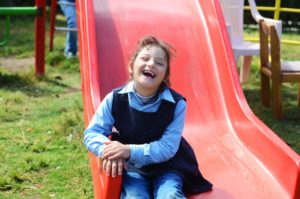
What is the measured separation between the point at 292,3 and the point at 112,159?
10977 mm

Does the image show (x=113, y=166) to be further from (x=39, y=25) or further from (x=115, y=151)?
(x=39, y=25)

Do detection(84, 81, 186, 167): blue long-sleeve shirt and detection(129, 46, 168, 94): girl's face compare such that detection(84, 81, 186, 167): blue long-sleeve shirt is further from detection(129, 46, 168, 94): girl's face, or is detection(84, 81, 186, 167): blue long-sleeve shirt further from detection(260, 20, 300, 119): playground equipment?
detection(260, 20, 300, 119): playground equipment

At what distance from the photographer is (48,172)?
385 cm

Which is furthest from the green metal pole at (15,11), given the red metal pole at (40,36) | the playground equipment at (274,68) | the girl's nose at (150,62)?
the girl's nose at (150,62)

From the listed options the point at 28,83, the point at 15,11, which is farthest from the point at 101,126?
the point at 28,83

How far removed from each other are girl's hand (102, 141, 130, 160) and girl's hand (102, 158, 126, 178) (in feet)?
0.06

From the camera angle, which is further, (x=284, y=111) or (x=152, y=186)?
(x=284, y=111)

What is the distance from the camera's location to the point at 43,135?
4.57m

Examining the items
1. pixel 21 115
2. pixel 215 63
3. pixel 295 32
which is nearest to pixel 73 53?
pixel 21 115

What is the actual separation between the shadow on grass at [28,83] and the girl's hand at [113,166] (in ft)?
11.8

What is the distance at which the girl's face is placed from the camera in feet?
8.77

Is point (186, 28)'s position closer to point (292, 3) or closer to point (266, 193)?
point (266, 193)

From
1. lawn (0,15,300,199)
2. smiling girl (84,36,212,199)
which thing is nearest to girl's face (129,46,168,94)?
smiling girl (84,36,212,199)

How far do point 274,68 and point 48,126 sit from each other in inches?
84.7
